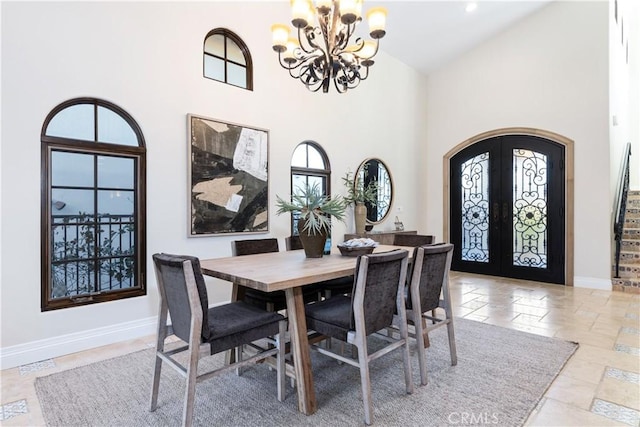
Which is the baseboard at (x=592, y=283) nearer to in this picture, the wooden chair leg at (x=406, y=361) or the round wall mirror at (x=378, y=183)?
the round wall mirror at (x=378, y=183)

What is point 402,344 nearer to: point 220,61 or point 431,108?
point 220,61

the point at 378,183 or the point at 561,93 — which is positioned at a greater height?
the point at 561,93

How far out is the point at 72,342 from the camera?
2967 millimetres

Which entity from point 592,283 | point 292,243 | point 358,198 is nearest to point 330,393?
point 292,243

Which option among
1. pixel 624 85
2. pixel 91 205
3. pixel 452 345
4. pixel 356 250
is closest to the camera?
pixel 452 345

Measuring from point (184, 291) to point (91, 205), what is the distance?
1867 mm

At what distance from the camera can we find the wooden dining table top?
1901mm

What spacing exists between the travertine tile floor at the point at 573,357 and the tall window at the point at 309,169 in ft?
7.49

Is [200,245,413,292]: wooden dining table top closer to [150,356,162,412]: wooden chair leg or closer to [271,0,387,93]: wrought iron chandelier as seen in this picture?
[150,356,162,412]: wooden chair leg

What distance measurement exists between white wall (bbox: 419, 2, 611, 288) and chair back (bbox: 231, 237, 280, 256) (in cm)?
457

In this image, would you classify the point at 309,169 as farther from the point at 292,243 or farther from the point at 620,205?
the point at 620,205

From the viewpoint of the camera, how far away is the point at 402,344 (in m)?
2.23

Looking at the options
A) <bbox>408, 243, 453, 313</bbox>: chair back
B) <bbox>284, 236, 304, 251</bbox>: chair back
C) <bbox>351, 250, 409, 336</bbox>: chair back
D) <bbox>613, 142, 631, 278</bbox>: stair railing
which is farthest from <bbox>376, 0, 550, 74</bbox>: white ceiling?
<bbox>351, 250, 409, 336</bbox>: chair back

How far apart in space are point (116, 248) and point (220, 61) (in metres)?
2.22
